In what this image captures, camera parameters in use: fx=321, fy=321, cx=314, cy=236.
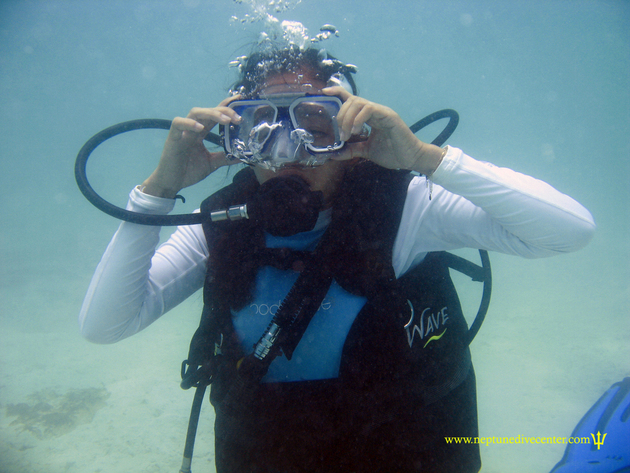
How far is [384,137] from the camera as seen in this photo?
5.24 feet

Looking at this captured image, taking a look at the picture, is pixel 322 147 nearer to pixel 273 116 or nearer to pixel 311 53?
pixel 273 116

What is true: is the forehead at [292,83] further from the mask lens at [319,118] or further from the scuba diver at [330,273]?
the mask lens at [319,118]

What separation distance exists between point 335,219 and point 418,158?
52cm

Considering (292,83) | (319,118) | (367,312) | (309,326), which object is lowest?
(309,326)

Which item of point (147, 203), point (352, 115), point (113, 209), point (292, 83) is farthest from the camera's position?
point (292, 83)

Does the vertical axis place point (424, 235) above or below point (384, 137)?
below

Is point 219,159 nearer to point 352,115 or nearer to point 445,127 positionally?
point 352,115

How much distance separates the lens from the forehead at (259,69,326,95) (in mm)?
1787

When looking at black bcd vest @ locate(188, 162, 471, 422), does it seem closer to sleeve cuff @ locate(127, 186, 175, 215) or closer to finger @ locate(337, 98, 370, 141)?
sleeve cuff @ locate(127, 186, 175, 215)

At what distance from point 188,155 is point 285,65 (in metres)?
0.78

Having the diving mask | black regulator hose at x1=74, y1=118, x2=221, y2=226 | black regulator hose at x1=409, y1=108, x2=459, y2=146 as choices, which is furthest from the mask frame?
black regulator hose at x1=409, y1=108, x2=459, y2=146

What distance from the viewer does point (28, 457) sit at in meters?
4.61

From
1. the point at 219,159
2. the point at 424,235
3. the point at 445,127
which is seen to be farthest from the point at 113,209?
the point at 445,127

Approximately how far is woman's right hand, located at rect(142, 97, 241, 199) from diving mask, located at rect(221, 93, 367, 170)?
0.33 feet
